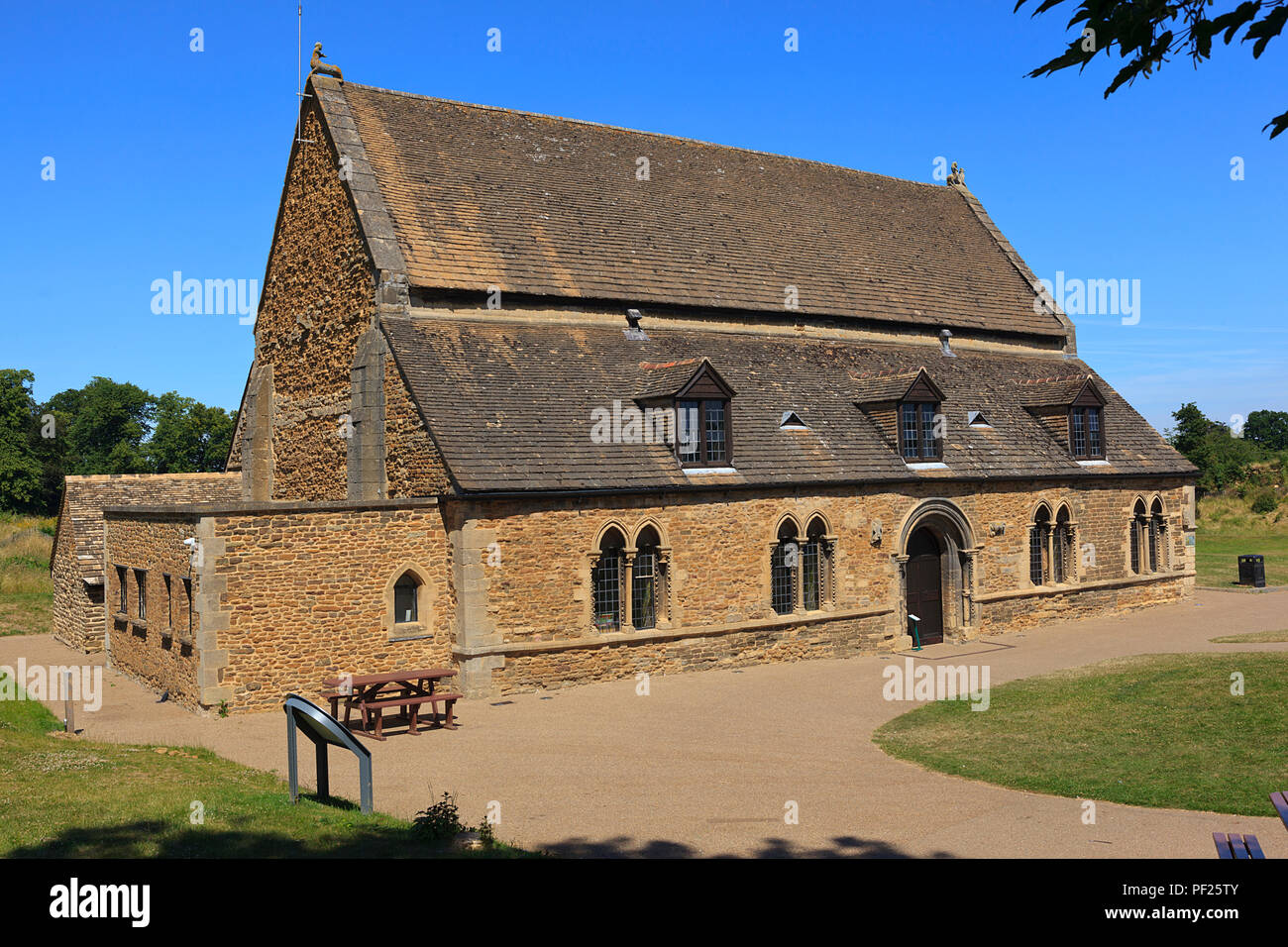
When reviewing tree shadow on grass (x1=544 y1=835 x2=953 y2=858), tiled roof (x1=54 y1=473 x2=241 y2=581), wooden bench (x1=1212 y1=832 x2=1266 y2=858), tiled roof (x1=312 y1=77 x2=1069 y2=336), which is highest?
tiled roof (x1=312 y1=77 x2=1069 y2=336)

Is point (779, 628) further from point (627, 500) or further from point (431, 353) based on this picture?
point (431, 353)

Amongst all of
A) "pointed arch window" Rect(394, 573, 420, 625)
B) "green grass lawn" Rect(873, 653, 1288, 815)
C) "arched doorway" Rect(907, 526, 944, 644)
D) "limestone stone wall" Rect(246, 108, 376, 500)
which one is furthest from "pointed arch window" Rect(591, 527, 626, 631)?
"arched doorway" Rect(907, 526, 944, 644)

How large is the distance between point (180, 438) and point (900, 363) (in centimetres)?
7847

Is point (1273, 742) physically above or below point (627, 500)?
below

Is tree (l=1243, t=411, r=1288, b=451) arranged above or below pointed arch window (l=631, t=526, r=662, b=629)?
above

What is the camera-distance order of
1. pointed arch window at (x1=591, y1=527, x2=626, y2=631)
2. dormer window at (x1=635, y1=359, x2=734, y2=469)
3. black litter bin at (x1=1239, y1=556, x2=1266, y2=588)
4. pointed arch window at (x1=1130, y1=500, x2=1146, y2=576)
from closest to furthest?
pointed arch window at (x1=591, y1=527, x2=626, y2=631) < dormer window at (x1=635, y1=359, x2=734, y2=469) < pointed arch window at (x1=1130, y1=500, x2=1146, y2=576) < black litter bin at (x1=1239, y1=556, x2=1266, y2=588)

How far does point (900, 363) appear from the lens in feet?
92.6

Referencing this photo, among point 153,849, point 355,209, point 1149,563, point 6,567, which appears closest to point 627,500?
point 355,209

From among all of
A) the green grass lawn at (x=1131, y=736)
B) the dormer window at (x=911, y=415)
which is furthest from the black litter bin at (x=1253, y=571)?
the green grass lawn at (x=1131, y=736)

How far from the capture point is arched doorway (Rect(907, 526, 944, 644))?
25500mm

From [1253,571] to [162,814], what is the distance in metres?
33.3

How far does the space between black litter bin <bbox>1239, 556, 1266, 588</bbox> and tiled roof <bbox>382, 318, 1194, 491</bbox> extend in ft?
16.7

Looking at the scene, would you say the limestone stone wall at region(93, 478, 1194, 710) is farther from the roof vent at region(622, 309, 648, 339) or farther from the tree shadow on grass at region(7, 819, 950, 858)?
the tree shadow on grass at region(7, 819, 950, 858)

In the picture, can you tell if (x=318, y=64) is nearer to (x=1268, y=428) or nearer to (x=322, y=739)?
(x=322, y=739)
